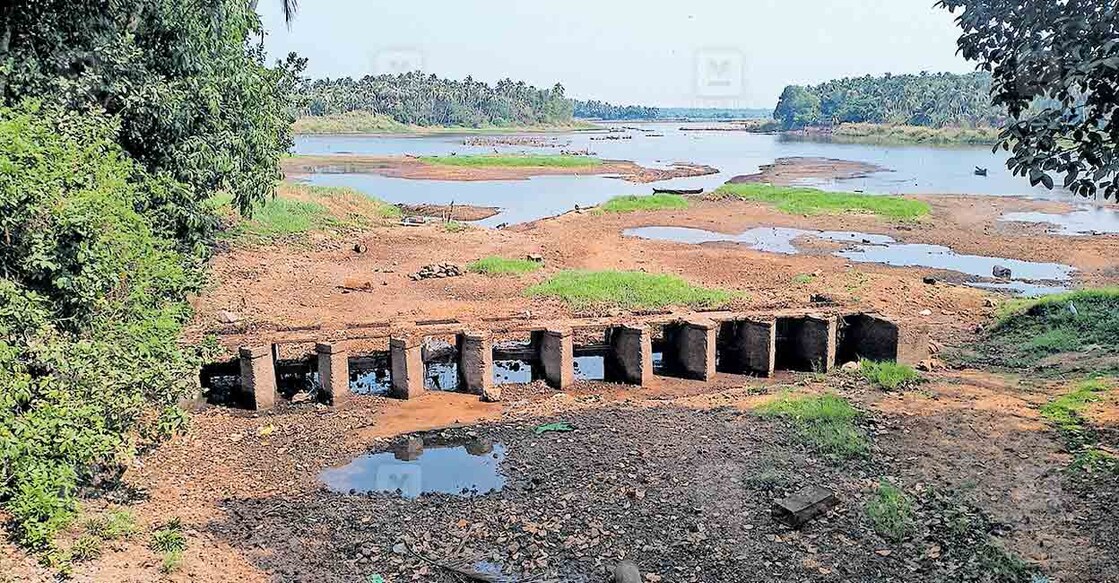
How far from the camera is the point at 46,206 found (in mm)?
7586

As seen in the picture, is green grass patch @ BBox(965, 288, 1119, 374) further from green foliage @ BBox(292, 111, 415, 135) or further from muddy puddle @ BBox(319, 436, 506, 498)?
green foliage @ BBox(292, 111, 415, 135)

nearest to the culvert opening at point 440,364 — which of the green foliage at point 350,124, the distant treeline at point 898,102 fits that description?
the distant treeline at point 898,102

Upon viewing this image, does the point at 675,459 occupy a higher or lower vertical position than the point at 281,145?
lower

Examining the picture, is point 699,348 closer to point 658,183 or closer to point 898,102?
point 658,183

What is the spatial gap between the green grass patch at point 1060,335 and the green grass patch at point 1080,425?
124 cm

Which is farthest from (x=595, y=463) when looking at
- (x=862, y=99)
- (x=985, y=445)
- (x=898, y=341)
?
(x=862, y=99)

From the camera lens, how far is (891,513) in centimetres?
812

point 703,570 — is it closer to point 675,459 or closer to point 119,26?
point 675,459

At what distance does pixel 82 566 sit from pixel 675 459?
592cm

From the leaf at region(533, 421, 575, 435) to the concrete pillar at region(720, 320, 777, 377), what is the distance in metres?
4.41

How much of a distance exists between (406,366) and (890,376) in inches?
277

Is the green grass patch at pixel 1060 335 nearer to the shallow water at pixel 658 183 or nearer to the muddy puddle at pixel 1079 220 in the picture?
the muddy puddle at pixel 1079 220

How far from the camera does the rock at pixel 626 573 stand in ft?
23.5

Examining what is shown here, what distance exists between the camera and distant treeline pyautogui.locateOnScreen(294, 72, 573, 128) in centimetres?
12888
